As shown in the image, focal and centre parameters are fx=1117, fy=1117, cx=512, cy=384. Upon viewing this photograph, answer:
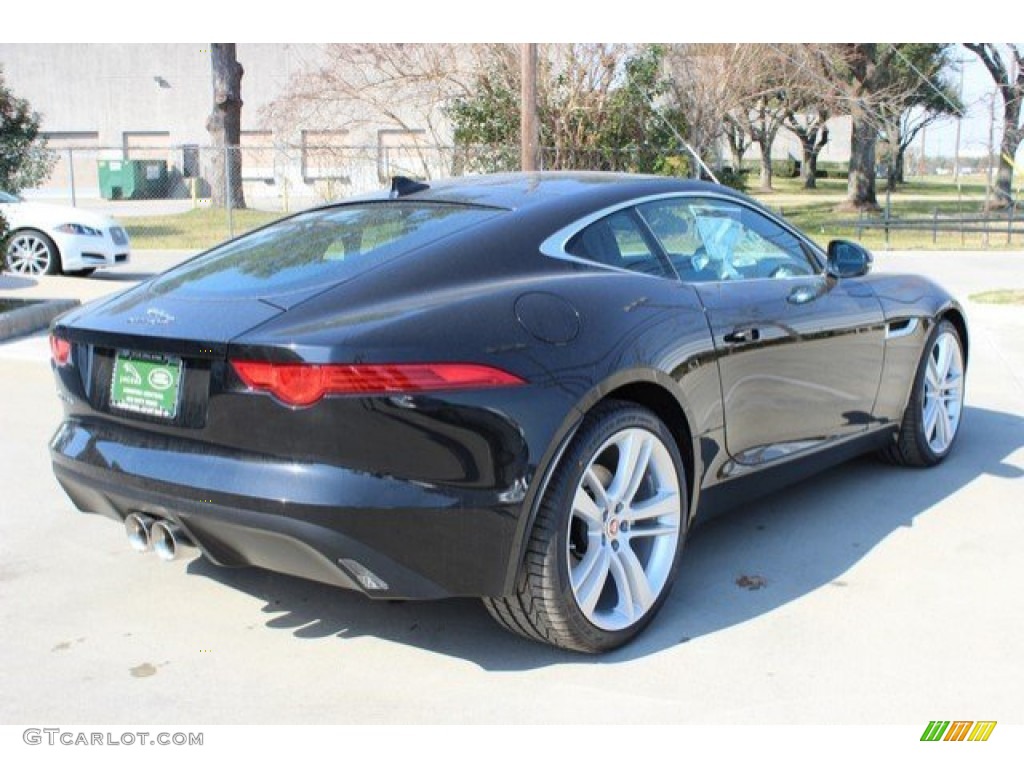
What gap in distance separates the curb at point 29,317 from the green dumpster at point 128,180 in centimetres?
3055

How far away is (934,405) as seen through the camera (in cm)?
568

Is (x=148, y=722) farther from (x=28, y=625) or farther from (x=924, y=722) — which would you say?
(x=924, y=722)

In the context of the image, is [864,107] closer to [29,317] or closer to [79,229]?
[79,229]

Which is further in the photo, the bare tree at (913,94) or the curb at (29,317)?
the bare tree at (913,94)

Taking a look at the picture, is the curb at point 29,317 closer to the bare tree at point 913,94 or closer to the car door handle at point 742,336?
the car door handle at point 742,336

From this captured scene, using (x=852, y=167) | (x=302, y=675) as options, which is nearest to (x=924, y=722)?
(x=302, y=675)

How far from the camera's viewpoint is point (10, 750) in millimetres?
3014

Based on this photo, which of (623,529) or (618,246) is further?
(618,246)

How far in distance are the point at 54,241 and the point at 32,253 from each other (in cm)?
32

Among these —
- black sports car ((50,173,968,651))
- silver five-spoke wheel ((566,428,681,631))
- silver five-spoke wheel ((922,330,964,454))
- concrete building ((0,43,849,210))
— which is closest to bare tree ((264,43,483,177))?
silver five-spoke wheel ((922,330,964,454))

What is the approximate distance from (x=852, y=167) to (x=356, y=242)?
101ft

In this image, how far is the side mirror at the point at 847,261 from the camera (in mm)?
4930

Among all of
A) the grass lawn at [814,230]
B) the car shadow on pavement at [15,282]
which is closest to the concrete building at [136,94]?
the grass lawn at [814,230]

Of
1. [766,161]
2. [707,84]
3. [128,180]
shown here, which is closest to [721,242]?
[707,84]
